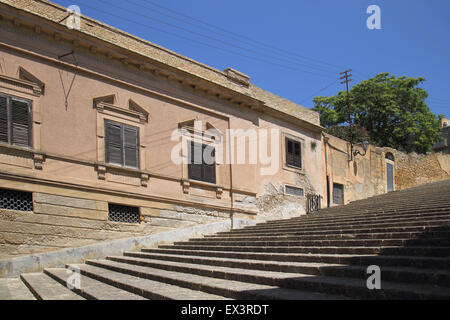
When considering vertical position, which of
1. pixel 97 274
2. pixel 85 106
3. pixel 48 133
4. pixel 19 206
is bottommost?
pixel 97 274

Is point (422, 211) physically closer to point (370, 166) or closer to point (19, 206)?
point (19, 206)

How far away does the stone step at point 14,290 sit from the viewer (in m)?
7.11

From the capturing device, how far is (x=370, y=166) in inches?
906

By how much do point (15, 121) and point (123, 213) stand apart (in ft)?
12.2

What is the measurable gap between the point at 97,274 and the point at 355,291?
5.55 metres

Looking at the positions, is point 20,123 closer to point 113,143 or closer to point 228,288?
point 113,143

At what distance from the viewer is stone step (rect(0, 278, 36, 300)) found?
711 centimetres

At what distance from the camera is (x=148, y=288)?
6336 millimetres

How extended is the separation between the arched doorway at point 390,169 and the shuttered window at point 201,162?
13265 mm

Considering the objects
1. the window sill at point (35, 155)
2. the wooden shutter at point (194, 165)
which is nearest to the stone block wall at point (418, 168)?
the wooden shutter at point (194, 165)

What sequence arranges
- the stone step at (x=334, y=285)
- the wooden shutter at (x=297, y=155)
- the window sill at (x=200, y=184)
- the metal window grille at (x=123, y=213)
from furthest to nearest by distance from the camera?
the wooden shutter at (x=297, y=155) → the window sill at (x=200, y=184) → the metal window grille at (x=123, y=213) → the stone step at (x=334, y=285)
